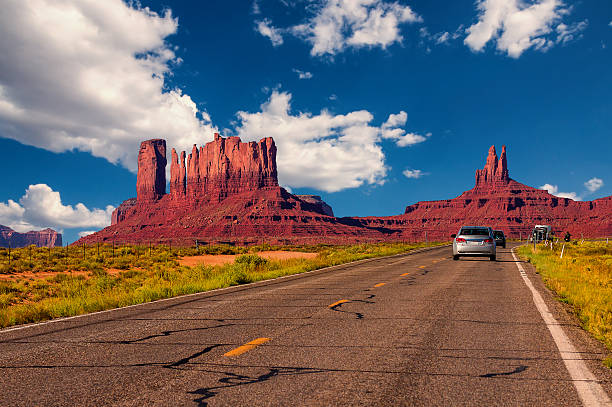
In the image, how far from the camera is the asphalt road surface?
12.5 feet

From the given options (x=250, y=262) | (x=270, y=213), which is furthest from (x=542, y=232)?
(x=270, y=213)

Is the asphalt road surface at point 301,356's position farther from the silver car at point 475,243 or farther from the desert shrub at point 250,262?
the silver car at point 475,243

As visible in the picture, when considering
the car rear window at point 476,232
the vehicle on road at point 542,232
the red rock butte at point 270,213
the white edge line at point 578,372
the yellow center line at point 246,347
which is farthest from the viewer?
the red rock butte at point 270,213

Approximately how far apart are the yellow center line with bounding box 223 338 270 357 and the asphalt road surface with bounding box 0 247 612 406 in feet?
0.04

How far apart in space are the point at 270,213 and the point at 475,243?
125 meters

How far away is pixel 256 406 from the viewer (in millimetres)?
3508

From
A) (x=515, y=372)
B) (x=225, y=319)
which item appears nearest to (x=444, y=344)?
(x=515, y=372)

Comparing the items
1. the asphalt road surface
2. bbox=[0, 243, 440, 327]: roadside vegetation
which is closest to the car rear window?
bbox=[0, 243, 440, 327]: roadside vegetation

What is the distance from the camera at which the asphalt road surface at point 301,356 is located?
3.81 meters

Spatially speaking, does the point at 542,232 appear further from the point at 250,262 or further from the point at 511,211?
the point at 511,211

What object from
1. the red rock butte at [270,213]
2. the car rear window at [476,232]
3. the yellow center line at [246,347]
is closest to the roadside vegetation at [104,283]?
the yellow center line at [246,347]

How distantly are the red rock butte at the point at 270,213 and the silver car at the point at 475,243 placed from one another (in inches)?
4076

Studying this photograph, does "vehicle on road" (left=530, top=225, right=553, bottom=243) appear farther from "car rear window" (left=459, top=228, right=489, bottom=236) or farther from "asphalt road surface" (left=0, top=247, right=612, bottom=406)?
"asphalt road surface" (left=0, top=247, right=612, bottom=406)

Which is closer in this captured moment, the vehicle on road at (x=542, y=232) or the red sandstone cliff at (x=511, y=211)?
the vehicle on road at (x=542, y=232)
